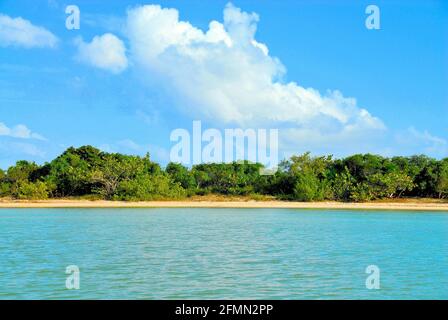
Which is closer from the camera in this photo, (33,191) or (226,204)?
(226,204)

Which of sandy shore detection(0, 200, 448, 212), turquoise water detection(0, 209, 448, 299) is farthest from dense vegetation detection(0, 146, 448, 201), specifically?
turquoise water detection(0, 209, 448, 299)

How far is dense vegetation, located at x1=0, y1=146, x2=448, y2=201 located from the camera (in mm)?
41969

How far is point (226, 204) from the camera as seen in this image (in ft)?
135

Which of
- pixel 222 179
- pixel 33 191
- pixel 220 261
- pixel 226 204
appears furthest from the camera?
pixel 222 179

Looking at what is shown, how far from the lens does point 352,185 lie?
42.3 m

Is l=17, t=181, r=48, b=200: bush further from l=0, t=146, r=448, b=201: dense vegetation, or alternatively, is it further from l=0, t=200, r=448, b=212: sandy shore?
l=0, t=200, r=448, b=212: sandy shore

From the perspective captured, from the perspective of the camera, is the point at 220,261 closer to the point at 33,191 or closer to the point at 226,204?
the point at 226,204

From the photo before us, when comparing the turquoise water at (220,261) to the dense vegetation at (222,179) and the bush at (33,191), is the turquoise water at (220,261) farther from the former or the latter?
the bush at (33,191)

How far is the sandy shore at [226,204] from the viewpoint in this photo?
129 ft

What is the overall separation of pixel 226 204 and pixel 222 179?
595cm

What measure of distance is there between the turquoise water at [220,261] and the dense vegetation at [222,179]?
17.8 meters

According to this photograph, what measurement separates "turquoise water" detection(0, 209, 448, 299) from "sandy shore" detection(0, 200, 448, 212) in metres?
15.2

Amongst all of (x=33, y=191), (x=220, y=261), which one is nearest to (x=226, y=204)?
(x=33, y=191)
